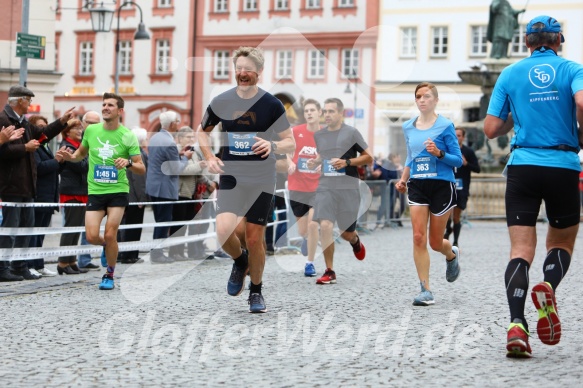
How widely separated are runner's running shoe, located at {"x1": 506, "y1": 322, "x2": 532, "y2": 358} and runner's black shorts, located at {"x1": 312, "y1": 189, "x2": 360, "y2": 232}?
5622 mm

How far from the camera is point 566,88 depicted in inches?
269

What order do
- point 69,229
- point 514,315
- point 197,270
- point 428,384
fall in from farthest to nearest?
point 197,270
point 69,229
point 514,315
point 428,384

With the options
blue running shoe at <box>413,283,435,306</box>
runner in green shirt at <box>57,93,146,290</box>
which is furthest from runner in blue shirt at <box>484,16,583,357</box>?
runner in green shirt at <box>57,93,146,290</box>

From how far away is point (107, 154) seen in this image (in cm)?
1109

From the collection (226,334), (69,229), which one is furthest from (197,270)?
(226,334)

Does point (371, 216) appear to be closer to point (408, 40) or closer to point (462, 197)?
point (462, 197)

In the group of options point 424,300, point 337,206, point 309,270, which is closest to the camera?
point 424,300

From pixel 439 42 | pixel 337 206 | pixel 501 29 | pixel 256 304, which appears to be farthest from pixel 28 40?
pixel 439 42

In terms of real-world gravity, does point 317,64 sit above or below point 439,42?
below

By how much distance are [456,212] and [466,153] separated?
1177 millimetres

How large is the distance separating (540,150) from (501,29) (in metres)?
26.0

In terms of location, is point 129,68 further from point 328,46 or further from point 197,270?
point 197,270

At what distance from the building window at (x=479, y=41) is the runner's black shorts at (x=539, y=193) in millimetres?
48039

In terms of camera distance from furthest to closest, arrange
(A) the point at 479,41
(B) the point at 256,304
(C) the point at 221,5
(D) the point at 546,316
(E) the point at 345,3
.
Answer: (C) the point at 221,5 < (E) the point at 345,3 < (A) the point at 479,41 < (B) the point at 256,304 < (D) the point at 546,316
